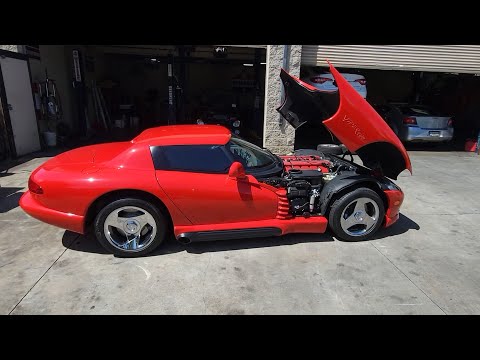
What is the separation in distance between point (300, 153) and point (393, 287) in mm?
2488

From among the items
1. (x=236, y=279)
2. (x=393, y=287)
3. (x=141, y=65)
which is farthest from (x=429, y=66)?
(x=141, y=65)

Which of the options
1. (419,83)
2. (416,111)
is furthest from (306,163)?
(419,83)

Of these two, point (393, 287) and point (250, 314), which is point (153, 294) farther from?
point (393, 287)

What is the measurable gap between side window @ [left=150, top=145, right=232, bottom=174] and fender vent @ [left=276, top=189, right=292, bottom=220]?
70 centimetres

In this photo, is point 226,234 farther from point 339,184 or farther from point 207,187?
point 339,184

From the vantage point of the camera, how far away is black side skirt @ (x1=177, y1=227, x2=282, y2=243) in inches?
139

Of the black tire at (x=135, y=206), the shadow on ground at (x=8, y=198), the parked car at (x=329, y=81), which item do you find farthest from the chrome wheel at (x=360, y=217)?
the parked car at (x=329, y=81)

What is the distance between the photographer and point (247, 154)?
3.98 metres

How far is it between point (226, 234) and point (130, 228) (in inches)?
41.0

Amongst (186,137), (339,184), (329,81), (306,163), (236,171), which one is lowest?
(339,184)

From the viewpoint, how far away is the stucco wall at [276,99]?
27.5 feet

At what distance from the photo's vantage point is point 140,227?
3.51 metres

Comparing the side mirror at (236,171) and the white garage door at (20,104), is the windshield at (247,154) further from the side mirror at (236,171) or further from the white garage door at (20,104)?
the white garage door at (20,104)

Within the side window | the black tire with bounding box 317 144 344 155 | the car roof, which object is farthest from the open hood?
the side window
